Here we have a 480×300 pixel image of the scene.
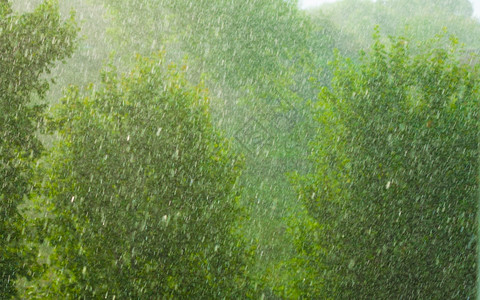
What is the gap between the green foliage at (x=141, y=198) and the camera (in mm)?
12062

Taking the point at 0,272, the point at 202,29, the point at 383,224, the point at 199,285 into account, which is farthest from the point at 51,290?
the point at 202,29

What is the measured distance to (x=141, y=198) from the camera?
12.7 meters

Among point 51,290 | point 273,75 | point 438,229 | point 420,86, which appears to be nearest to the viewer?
point 51,290

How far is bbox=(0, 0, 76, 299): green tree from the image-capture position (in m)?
11.3

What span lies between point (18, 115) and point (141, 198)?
3.59 m

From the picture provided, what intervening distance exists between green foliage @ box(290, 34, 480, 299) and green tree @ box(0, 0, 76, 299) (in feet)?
26.4

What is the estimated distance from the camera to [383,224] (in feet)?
47.4

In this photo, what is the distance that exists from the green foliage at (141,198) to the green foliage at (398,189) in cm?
316

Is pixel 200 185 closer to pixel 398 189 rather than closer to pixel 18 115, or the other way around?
pixel 18 115

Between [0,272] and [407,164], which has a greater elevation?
[407,164]

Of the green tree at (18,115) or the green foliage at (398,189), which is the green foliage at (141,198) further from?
the green foliage at (398,189)

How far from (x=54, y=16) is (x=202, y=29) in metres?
16.8

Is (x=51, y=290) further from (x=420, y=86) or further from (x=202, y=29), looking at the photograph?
(x=202, y=29)

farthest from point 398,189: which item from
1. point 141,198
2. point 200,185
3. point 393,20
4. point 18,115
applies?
point 393,20
